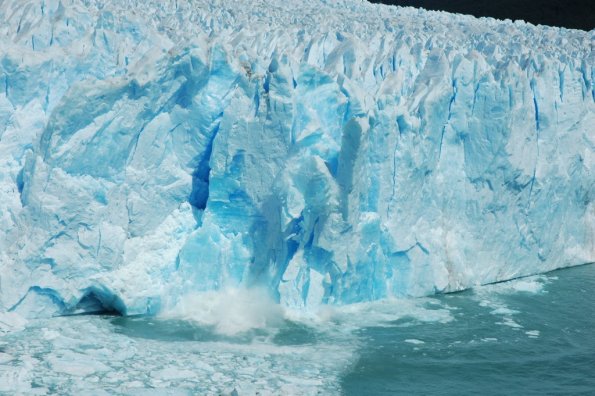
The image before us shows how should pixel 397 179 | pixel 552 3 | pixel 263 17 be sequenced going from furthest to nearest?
pixel 552 3, pixel 263 17, pixel 397 179

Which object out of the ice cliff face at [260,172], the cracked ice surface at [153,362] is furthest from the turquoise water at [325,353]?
the ice cliff face at [260,172]

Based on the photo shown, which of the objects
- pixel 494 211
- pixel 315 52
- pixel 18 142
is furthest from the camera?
pixel 315 52

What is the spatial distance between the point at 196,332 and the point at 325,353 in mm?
927

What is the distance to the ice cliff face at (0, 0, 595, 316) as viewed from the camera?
5418mm

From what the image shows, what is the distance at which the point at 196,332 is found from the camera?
5156 millimetres

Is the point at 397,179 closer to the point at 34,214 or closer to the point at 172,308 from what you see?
the point at 172,308

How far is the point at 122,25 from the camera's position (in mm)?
7137

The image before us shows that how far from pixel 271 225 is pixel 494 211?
213 centimetres

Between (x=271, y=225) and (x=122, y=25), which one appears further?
(x=122, y=25)

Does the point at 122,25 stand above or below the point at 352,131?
above

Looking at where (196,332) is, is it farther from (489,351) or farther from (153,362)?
(489,351)

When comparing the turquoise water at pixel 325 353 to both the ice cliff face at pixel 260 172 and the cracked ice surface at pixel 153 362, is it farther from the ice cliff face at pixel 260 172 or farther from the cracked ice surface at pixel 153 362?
the ice cliff face at pixel 260 172

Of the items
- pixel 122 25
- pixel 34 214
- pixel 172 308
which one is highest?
pixel 122 25

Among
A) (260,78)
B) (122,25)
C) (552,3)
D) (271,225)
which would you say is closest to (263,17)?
(122,25)
